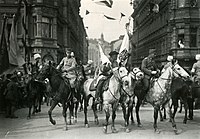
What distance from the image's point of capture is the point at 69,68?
39.7 feet

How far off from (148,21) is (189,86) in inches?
1353

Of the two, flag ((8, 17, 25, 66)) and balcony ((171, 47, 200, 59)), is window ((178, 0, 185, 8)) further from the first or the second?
flag ((8, 17, 25, 66))

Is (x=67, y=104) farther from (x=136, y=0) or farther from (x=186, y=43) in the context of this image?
(x=136, y=0)

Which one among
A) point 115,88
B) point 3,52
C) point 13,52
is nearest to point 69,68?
point 115,88

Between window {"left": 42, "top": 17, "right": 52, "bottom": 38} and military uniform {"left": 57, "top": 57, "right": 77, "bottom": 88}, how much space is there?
19001 mm

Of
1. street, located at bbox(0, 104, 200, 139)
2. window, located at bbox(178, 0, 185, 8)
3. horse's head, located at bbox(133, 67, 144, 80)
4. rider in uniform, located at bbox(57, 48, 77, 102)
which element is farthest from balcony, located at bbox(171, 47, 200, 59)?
horse's head, located at bbox(133, 67, 144, 80)

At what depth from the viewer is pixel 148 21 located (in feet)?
151

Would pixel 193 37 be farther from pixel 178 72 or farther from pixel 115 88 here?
pixel 115 88

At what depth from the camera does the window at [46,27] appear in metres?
30.9

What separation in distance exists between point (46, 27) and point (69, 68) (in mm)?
20114

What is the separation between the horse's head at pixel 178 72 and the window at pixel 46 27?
863 inches

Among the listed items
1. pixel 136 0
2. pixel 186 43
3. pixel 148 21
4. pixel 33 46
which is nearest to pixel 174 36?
pixel 186 43

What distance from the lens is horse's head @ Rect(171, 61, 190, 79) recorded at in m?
10.3

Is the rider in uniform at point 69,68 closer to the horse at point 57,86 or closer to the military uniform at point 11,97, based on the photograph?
the horse at point 57,86
